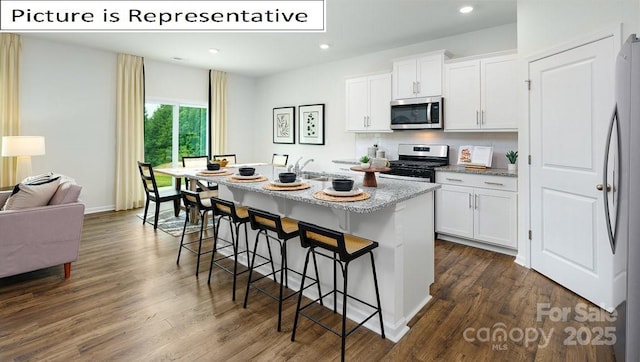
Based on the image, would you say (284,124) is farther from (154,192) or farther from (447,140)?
(447,140)

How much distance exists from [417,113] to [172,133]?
4724 mm

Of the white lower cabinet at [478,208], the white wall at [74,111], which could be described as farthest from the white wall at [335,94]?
the white wall at [74,111]

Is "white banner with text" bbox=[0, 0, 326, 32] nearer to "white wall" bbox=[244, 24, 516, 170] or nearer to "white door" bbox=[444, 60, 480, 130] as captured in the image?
"white door" bbox=[444, 60, 480, 130]

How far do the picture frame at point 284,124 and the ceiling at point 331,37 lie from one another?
907 mm

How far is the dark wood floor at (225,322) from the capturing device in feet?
6.50

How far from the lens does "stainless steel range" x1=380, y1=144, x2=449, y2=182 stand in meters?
4.17

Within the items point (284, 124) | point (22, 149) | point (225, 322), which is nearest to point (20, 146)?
point (22, 149)

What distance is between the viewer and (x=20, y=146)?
4.26 metres

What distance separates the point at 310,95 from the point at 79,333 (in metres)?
5.33

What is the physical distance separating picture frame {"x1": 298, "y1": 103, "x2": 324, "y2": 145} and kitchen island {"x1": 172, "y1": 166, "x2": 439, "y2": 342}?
3.76m

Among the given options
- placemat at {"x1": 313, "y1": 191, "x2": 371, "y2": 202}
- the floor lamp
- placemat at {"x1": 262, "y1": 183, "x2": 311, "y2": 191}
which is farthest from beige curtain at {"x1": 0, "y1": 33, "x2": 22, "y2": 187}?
placemat at {"x1": 313, "y1": 191, "x2": 371, "y2": 202}

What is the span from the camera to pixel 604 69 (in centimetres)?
242

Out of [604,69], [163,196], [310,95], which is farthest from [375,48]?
[163,196]

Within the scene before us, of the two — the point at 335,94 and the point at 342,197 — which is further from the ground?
the point at 335,94
